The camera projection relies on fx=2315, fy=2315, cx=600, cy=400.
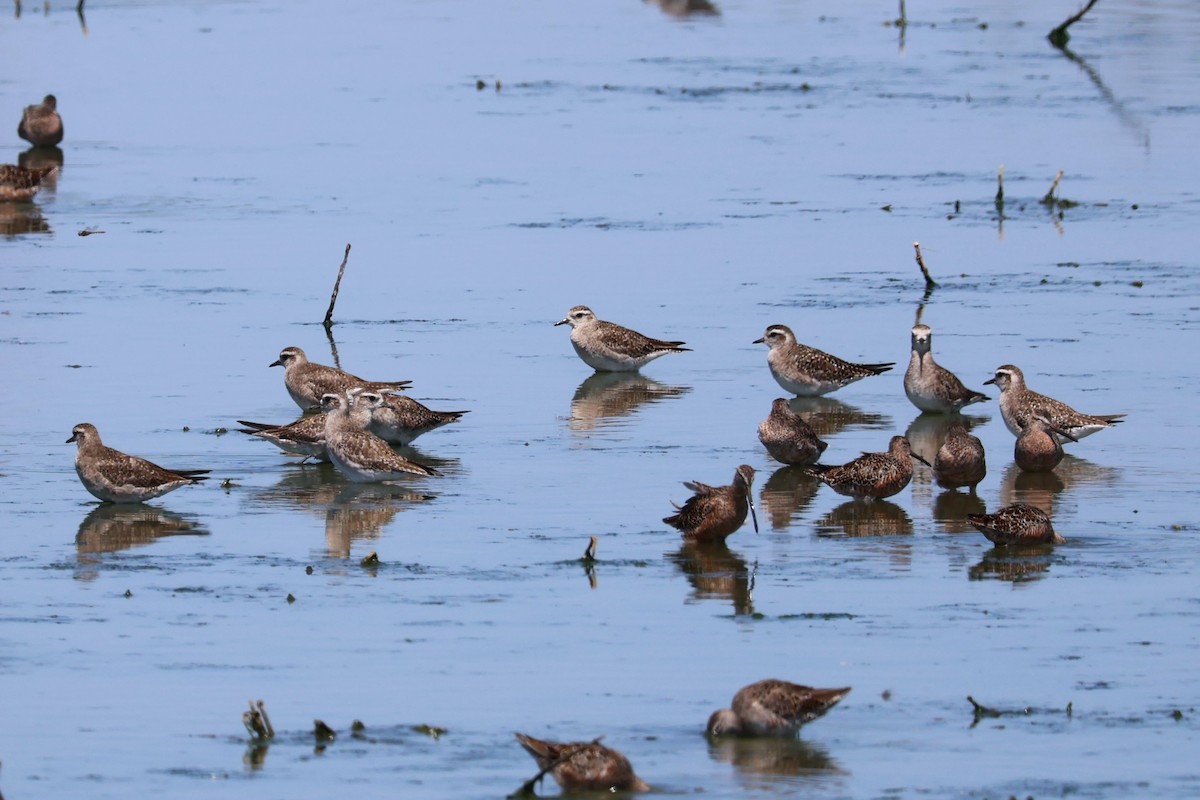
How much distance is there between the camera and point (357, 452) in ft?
50.5

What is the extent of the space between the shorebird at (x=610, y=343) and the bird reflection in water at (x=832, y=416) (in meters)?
1.41

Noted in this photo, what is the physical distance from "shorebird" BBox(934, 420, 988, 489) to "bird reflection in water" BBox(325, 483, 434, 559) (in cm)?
334

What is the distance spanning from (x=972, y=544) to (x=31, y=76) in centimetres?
3023

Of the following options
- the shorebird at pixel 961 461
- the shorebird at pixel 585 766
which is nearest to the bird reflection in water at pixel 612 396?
the shorebird at pixel 961 461

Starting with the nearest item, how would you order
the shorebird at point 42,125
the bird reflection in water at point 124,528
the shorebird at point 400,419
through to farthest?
the bird reflection in water at point 124,528, the shorebird at point 400,419, the shorebird at point 42,125

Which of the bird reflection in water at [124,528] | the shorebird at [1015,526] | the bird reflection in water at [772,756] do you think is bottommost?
the bird reflection in water at [124,528]

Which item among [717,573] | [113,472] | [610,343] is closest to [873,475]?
[717,573]

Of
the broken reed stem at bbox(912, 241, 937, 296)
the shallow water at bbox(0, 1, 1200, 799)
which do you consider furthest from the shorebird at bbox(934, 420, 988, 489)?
the broken reed stem at bbox(912, 241, 937, 296)

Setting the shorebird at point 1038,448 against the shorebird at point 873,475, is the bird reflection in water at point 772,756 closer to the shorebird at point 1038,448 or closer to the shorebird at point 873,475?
the shorebird at point 873,475

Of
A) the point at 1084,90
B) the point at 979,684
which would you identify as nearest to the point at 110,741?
the point at 979,684

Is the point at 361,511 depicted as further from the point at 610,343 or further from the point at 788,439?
the point at 610,343

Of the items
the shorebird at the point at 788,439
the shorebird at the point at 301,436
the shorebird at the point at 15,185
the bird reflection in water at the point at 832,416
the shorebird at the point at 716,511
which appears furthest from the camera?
the shorebird at the point at 15,185

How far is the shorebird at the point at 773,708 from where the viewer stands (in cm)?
994

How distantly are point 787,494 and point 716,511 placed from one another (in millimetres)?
1988
